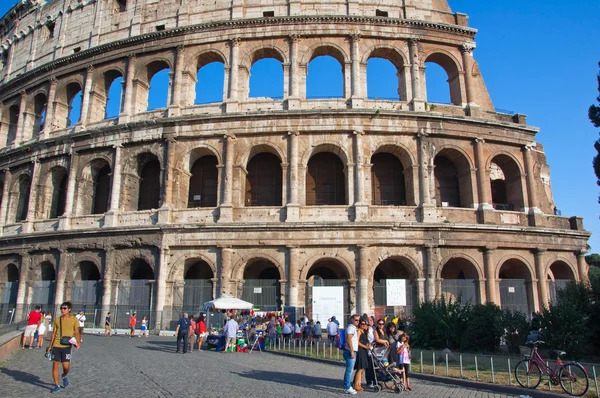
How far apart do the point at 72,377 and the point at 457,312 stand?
1021 centimetres

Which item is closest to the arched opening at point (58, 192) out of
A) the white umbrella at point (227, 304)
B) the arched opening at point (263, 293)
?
the arched opening at point (263, 293)

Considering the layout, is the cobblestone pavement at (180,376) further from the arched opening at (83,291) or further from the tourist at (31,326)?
the arched opening at (83,291)

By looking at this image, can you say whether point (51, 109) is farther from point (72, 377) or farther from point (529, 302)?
point (529, 302)

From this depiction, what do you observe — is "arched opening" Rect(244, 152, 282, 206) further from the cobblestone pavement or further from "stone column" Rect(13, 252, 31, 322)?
"stone column" Rect(13, 252, 31, 322)

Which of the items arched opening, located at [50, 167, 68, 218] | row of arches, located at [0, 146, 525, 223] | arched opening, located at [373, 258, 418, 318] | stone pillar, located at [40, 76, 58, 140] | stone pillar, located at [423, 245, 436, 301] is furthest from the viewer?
stone pillar, located at [40, 76, 58, 140]

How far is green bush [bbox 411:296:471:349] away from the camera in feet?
42.5

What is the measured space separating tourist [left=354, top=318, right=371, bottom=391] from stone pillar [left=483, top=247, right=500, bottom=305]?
40.4 feet

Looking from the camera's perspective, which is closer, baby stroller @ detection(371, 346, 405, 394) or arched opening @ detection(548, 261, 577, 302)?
baby stroller @ detection(371, 346, 405, 394)

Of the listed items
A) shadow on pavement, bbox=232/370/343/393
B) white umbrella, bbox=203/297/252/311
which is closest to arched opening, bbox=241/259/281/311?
white umbrella, bbox=203/297/252/311

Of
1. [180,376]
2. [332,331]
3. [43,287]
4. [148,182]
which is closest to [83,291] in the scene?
[43,287]

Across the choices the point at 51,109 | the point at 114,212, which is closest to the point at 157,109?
the point at 114,212

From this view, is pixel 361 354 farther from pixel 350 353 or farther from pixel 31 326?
pixel 31 326

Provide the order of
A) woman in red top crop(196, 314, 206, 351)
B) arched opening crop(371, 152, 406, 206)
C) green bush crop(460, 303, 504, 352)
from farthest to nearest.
→ arched opening crop(371, 152, 406, 206) < woman in red top crop(196, 314, 206, 351) < green bush crop(460, 303, 504, 352)

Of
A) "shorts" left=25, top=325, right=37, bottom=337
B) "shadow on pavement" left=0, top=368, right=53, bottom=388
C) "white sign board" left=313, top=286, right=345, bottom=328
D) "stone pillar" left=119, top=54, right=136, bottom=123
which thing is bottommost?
"shadow on pavement" left=0, top=368, right=53, bottom=388
